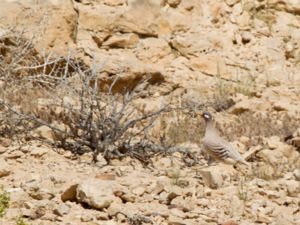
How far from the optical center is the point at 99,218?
5.76 meters

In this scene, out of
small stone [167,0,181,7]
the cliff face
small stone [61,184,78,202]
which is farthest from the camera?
small stone [167,0,181,7]

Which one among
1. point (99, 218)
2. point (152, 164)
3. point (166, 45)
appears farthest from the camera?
point (166, 45)

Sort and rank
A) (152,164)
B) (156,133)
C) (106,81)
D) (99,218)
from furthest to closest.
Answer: (106,81), (156,133), (152,164), (99,218)

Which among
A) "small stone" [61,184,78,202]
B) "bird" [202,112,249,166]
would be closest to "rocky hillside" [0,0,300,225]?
"small stone" [61,184,78,202]

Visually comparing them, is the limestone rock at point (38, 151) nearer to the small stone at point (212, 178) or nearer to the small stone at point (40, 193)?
the small stone at point (40, 193)

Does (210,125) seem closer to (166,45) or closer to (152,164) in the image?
(152,164)

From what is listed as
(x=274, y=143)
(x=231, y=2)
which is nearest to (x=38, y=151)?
(x=274, y=143)

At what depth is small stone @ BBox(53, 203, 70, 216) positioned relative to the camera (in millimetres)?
5742

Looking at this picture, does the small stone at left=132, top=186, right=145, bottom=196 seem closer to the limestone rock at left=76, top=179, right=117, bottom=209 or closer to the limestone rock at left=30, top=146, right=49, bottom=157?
the limestone rock at left=76, top=179, right=117, bottom=209

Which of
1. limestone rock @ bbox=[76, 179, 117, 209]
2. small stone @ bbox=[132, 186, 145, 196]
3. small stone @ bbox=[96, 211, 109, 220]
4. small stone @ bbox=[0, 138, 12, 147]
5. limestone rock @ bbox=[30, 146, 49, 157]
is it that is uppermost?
limestone rock @ bbox=[76, 179, 117, 209]

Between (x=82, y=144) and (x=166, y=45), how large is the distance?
16.0ft

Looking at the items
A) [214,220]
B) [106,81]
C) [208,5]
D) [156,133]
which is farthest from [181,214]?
[208,5]

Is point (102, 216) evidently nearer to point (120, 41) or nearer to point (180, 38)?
point (120, 41)

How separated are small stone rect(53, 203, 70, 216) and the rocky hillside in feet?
0.03
